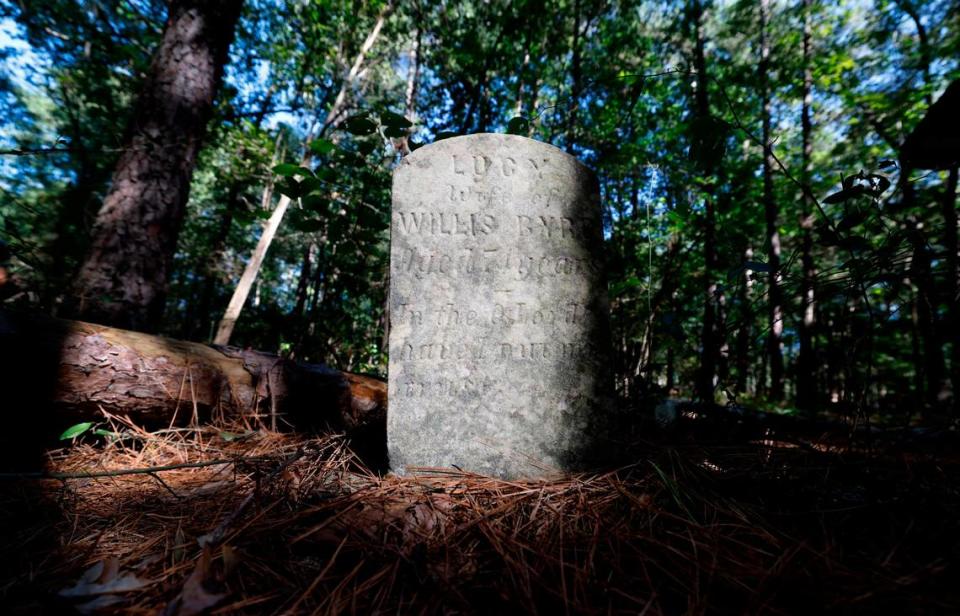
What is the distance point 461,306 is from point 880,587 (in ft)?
4.95

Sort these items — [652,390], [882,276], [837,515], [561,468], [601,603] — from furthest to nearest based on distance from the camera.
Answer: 1. [652,390]
2. [561,468]
3. [882,276]
4. [837,515]
5. [601,603]

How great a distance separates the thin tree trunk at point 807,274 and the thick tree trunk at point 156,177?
4.00m

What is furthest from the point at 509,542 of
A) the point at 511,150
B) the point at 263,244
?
the point at 263,244

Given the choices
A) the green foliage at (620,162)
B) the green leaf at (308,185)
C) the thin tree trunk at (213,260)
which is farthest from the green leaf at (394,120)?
the thin tree trunk at (213,260)

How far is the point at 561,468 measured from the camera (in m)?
1.69

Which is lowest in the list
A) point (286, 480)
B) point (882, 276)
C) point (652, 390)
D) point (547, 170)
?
point (286, 480)

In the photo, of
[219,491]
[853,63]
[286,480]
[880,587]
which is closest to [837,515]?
[880,587]

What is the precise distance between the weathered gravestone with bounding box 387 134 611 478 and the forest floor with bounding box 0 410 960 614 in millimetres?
212

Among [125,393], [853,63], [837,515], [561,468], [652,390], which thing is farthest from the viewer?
[853,63]

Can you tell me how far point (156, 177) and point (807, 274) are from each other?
10.0m

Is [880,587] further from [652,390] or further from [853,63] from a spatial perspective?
[853,63]

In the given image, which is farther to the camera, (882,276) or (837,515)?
(882,276)

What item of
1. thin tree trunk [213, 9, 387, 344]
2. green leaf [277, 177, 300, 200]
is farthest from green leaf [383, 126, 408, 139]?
thin tree trunk [213, 9, 387, 344]

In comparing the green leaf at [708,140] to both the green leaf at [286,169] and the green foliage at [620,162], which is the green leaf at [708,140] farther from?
the green leaf at [286,169]
